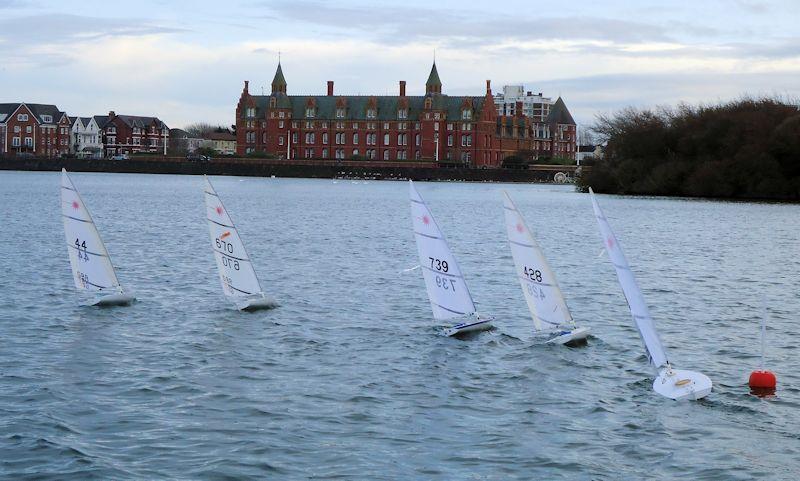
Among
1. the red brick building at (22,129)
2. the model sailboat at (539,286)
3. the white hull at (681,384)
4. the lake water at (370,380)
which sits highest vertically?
the red brick building at (22,129)

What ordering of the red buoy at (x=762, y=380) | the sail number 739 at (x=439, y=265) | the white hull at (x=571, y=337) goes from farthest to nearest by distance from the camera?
the sail number 739 at (x=439, y=265)
the white hull at (x=571, y=337)
the red buoy at (x=762, y=380)

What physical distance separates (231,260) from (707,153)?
291 feet

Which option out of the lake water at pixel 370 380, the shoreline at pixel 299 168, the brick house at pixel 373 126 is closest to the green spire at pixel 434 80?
the brick house at pixel 373 126

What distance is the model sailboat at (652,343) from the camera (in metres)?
19.3

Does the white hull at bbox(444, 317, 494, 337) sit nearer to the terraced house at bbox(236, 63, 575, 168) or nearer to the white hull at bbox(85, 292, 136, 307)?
the white hull at bbox(85, 292, 136, 307)

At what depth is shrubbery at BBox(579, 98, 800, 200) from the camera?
336 feet

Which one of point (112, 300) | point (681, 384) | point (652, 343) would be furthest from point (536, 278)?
point (112, 300)

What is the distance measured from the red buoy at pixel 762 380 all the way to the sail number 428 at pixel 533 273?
542 cm

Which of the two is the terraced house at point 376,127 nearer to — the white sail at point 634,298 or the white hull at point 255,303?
the white hull at point 255,303

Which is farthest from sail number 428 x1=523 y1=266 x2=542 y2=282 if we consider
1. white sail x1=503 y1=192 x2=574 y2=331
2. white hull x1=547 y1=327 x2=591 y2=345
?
white hull x1=547 y1=327 x2=591 y2=345

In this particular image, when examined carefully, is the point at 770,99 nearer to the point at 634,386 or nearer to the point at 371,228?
the point at 371,228

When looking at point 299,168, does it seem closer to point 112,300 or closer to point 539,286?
point 112,300

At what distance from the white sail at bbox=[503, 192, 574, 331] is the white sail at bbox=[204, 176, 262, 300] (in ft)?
21.9

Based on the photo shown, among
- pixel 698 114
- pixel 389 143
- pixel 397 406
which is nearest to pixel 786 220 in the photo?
pixel 698 114
